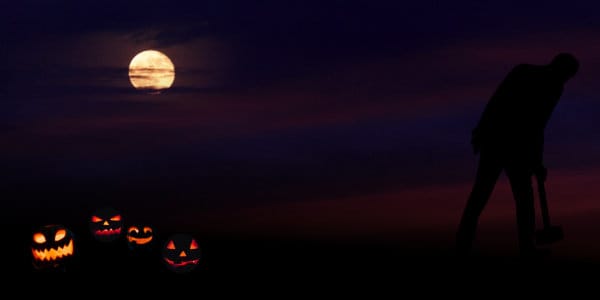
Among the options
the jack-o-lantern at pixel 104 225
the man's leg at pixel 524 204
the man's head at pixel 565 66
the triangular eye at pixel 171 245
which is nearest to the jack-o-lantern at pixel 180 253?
the triangular eye at pixel 171 245

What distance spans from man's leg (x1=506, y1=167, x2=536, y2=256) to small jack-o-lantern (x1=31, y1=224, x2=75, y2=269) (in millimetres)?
9575

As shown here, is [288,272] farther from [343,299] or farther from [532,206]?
[532,206]

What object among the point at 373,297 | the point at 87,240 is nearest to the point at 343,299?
the point at 373,297

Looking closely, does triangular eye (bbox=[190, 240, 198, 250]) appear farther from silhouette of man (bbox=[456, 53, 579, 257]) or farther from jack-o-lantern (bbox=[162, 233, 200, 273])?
silhouette of man (bbox=[456, 53, 579, 257])

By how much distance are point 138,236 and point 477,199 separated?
1109 centimetres

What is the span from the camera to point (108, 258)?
1703 cm

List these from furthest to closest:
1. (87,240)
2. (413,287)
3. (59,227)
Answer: (87,240)
(59,227)
(413,287)

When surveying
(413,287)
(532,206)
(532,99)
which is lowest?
(413,287)

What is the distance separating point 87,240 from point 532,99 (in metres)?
13.2

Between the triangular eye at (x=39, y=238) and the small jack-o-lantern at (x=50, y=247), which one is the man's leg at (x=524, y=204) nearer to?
the small jack-o-lantern at (x=50, y=247)

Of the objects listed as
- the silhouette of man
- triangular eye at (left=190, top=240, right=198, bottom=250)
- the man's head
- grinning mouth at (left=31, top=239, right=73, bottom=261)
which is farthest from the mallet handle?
grinning mouth at (left=31, top=239, right=73, bottom=261)

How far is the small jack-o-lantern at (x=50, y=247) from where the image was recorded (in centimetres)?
1556

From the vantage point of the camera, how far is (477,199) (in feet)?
35.5

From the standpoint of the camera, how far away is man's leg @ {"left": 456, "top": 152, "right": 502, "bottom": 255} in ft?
35.5
